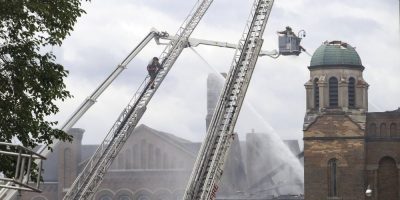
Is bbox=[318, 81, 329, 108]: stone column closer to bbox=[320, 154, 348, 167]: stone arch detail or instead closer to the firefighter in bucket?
bbox=[320, 154, 348, 167]: stone arch detail

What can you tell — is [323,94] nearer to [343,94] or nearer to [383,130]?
[343,94]

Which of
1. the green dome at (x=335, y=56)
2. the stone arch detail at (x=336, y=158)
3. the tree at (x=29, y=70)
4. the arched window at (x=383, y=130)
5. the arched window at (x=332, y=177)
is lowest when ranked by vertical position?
the tree at (x=29, y=70)

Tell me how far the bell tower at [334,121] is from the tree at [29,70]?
5234cm

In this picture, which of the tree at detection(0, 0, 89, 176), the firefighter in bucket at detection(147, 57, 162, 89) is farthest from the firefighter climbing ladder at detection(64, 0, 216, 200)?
the tree at detection(0, 0, 89, 176)

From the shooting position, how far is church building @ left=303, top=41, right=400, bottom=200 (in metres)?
82.2

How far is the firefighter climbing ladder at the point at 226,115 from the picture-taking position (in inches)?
1492

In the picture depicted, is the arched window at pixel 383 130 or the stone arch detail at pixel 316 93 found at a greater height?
the stone arch detail at pixel 316 93

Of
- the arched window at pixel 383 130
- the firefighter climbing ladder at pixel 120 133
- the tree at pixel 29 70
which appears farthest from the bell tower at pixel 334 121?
the tree at pixel 29 70

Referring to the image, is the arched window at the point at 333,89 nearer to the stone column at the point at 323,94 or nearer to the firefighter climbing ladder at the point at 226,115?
the stone column at the point at 323,94

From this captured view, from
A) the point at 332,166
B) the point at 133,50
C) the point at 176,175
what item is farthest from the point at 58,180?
the point at 133,50

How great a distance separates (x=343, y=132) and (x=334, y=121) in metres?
1.05

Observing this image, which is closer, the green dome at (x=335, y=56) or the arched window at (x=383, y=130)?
the green dome at (x=335, y=56)

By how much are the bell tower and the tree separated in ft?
172

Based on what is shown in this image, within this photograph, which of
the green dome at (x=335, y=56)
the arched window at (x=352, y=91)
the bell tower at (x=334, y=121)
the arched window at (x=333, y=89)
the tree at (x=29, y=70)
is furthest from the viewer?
the green dome at (x=335, y=56)
